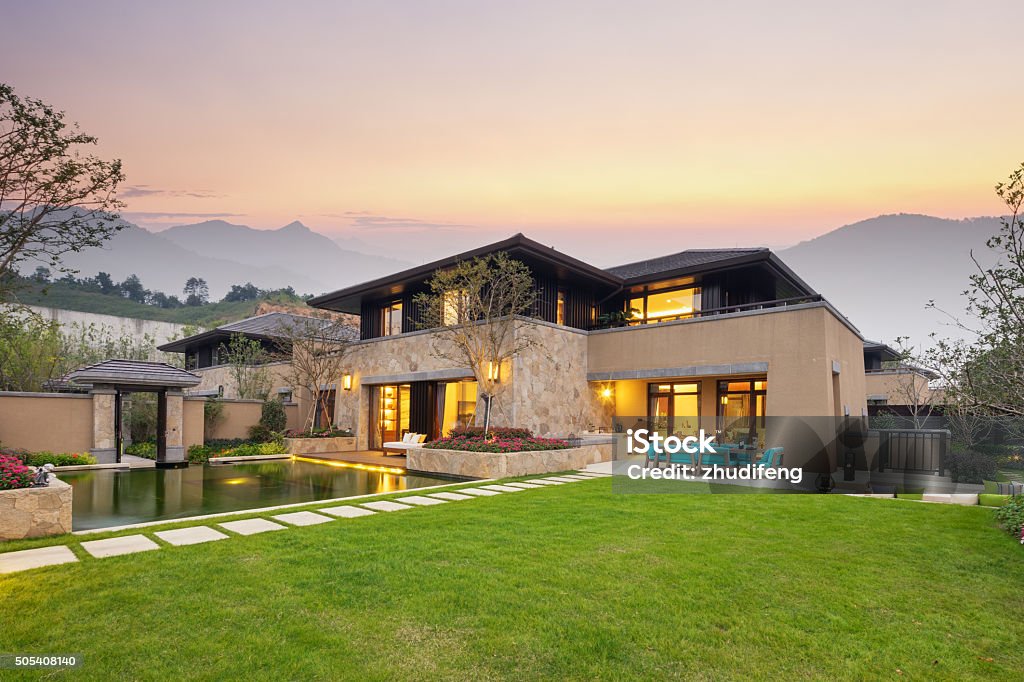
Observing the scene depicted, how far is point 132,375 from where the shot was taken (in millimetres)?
14914

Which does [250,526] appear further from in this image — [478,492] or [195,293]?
[195,293]

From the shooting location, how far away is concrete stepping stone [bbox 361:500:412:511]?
807cm

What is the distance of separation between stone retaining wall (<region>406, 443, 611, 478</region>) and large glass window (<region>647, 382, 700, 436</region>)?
14.1 ft

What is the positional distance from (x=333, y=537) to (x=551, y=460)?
7907 mm

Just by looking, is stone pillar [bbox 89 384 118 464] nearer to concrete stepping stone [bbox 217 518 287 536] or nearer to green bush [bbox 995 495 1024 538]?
concrete stepping stone [bbox 217 518 287 536]

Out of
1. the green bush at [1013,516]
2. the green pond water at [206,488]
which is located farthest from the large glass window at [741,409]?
the green pond water at [206,488]

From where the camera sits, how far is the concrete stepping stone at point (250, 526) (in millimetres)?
6434

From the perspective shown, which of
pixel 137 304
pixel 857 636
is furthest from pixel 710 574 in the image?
pixel 137 304

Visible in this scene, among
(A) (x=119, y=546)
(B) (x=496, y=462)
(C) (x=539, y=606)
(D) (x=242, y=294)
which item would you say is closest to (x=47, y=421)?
(A) (x=119, y=546)

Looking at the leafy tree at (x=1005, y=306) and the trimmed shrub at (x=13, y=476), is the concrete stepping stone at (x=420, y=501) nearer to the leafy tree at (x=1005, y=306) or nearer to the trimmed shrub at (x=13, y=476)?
the trimmed shrub at (x=13, y=476)

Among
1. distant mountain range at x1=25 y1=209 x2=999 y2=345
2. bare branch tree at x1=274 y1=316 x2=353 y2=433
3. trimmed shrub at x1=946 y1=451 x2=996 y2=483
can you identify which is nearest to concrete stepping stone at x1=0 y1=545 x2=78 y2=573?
bare branch tree at x1=274 y1=316 x2=353 y2=433

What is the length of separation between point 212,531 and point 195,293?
80672 millimetres

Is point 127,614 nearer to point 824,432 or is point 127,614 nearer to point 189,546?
point 189,546

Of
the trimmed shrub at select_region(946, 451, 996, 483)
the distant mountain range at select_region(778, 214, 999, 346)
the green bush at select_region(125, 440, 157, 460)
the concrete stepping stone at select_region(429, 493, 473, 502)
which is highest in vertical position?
the distant mountain range at select_region(778, 214, 999, 346)
